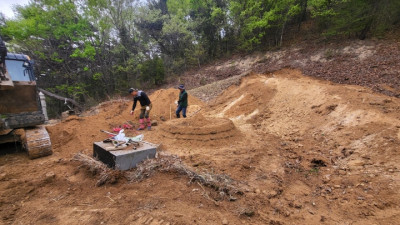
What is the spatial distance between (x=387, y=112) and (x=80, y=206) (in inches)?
272

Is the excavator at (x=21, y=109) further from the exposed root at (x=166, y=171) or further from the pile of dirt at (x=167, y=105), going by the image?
the pile of dirt at (x=167, y=105)

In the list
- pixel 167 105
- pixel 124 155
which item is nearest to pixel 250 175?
pixel 124 155

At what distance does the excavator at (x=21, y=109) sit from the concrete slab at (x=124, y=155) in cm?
183

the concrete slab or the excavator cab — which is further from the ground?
the excavator cab

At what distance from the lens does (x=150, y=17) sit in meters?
20.8

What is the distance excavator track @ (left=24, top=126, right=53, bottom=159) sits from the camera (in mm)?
4414

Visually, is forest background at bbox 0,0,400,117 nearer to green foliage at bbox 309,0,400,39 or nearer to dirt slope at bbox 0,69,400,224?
green foliage at bbox 309,0,400,39

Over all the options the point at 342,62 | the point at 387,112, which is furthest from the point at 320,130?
the point at 342,62

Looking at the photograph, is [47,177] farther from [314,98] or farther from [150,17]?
[150,17]

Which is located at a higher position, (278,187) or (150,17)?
(150,17)

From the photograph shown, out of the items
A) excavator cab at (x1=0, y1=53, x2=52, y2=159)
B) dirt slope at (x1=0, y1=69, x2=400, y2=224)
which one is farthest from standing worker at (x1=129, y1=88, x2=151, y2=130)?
excavator cab at (x1=0, y1=53, x2=52, y2=159)

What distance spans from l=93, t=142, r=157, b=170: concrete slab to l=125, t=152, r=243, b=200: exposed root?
16cm

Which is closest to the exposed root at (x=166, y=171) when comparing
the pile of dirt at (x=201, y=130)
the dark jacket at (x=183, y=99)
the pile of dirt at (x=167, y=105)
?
the pile of dirt at (x=201, y=130)

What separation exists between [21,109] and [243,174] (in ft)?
17.8
